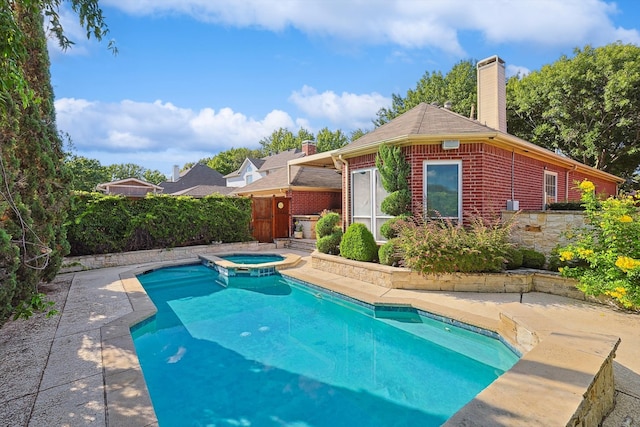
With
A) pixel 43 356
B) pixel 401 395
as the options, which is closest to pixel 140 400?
pixel 43 356

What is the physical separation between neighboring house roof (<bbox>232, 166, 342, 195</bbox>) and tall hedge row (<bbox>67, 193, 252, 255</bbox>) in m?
2.55

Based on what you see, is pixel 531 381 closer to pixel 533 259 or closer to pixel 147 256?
pixel 533 259

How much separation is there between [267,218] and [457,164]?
33.0 ft

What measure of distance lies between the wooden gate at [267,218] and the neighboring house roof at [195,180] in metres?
21.6

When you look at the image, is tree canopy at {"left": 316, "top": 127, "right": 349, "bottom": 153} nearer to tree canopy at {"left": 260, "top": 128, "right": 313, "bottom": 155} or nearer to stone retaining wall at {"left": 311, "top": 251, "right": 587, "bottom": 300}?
tree canopy at {"left": 260, "top": 128, "right": 313, "bottom": 155}

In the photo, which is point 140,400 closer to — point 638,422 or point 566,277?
point 638,422

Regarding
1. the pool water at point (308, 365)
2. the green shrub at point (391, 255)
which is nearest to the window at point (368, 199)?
the green shrub at point (391, 255)

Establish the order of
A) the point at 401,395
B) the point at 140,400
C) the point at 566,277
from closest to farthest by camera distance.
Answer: the point at 140,400, the point at 401,395, the point at 566,277

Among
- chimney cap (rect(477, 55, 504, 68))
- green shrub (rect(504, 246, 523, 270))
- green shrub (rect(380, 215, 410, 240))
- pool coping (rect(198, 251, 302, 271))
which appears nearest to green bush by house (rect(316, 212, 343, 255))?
pool coping (rect(198, 251, 302, 271))

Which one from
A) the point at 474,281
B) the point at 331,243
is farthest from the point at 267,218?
the point at 474,281

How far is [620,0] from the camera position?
10.6 m

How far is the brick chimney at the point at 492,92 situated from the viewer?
34.8 ft

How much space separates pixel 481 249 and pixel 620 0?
10.7 m

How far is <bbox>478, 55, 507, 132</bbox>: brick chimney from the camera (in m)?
10.6
